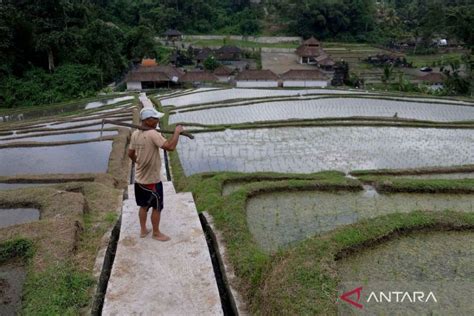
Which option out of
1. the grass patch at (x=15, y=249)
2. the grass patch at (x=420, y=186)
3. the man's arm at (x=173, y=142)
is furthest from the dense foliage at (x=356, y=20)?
the grass patch at (x=15, y=249)

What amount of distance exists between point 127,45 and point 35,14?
42.6 feet

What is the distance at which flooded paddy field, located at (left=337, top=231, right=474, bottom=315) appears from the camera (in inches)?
157

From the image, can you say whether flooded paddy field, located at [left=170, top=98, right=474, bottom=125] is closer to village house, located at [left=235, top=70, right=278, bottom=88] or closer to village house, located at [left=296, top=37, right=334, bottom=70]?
village house, located at [left=235, top=70, right=278, bottom=88]

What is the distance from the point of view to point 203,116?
51.5 ft

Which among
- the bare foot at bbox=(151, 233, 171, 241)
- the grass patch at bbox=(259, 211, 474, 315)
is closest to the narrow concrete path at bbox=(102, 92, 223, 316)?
the bare foot at bbox=(151, 233, 171, 241)

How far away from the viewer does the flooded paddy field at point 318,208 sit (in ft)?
19.4

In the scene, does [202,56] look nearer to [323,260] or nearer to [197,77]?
[197,77]

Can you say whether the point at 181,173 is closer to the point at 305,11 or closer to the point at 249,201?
the point at 249,201

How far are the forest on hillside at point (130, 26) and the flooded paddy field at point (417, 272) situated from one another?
25629mm

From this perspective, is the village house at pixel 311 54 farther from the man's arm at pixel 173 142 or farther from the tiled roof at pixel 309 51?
the man's arm at pixel 173 142

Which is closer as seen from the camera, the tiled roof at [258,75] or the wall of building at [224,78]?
the tiled roof at [258,75]

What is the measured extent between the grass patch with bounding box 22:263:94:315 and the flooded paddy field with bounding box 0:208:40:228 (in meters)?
2.22

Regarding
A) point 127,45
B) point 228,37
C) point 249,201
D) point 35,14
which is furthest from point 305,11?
point 249,201

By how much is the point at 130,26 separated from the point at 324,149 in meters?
49.2
